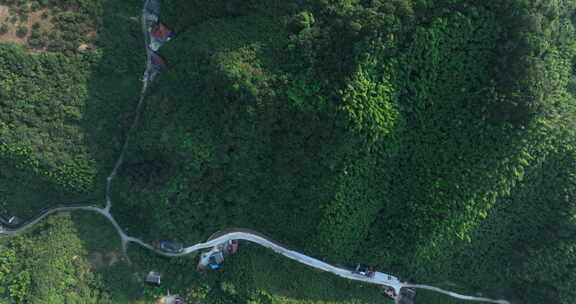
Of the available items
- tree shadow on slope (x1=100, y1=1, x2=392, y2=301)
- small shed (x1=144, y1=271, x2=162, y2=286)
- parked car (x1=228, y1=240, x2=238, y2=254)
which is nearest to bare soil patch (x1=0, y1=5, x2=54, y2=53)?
tree shadow on slope (x1=100, y1=1, x2=392, y2=301)

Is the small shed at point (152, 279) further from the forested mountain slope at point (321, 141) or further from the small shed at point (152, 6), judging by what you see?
the small shed at point (152, 6)

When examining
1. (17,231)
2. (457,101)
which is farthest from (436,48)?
(17,231)

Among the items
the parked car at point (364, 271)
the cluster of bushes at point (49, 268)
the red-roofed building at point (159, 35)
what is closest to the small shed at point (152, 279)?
the cluster of bushes at point (49, 268)

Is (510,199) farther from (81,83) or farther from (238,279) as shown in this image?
(81,83)

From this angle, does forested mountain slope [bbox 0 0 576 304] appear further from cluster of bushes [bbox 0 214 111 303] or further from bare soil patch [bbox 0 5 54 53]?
bare soil patch [bbox 0 5 54 53]

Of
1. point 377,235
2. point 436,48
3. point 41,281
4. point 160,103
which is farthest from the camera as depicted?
point 377,235

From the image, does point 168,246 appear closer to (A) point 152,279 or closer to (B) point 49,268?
(A) point 152,279
